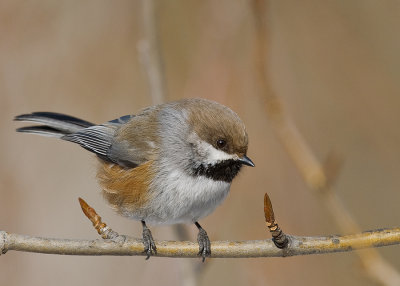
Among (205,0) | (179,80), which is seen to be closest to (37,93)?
(179,80)

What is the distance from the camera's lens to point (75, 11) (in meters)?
5.07

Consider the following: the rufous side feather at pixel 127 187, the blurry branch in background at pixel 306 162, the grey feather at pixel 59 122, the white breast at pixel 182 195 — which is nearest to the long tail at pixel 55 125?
the grey feather at pixel 59 122

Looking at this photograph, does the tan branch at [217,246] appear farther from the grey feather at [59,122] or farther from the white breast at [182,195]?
the grey feather at [59,122]

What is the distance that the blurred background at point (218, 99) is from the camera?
4359mm

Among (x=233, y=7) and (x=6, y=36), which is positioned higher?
(x=6, y=36)

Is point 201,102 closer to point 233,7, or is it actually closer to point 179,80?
point 233,7

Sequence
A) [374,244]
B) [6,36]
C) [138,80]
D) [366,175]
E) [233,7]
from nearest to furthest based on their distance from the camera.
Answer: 1. [374,244]
2. [233,7]
3. [6,36]
4. [366,175]
5. [138,80]

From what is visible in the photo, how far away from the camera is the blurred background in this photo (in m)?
4.36

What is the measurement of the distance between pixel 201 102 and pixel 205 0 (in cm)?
201

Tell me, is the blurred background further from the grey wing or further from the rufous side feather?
the rufous side feather

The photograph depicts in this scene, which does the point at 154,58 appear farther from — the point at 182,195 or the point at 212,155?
the point at 182,195

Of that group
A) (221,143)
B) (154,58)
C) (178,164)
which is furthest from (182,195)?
(154,58)

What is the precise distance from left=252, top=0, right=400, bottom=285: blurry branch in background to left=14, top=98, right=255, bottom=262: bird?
46 centimetres

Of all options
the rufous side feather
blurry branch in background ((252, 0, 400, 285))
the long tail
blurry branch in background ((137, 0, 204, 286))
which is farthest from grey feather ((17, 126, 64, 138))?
blurry branch in background ((252, 0, 400, 285))
